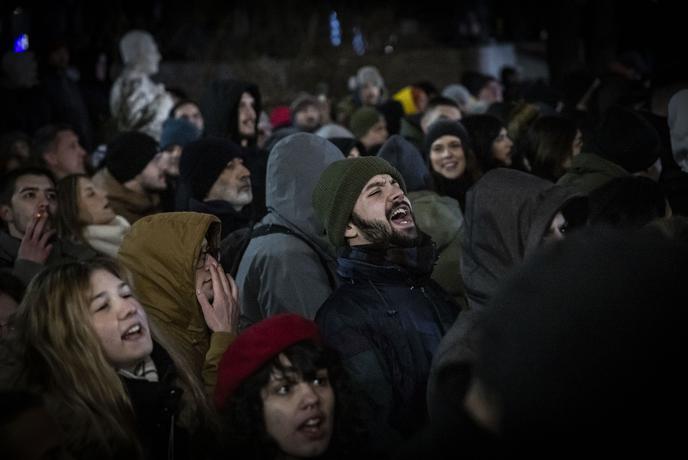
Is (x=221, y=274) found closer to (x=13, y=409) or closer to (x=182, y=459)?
(x=182, y=459)

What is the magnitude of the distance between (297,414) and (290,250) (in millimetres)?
1704

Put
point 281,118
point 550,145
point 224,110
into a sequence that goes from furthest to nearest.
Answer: point 281,118 < point 224,110 < point 550,145

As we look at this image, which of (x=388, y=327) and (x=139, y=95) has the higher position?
(x=139, y=95)

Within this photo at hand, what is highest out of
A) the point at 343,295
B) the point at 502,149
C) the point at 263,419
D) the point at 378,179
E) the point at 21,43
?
the point at 21,43

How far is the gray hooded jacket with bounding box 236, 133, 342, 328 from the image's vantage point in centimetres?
488

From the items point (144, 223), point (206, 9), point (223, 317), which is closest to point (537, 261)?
point (223, 317)

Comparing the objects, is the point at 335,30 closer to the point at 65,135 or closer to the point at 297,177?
the point at 65,135

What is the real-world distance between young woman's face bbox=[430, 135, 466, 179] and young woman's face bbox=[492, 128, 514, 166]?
3.05ft

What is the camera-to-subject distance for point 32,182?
6660mm

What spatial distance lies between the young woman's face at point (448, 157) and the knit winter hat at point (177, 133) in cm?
231

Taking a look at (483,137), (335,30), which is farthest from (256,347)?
(335,30)

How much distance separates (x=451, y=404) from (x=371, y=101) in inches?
502

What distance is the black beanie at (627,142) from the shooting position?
21.5 ft

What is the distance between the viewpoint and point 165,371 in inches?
156
